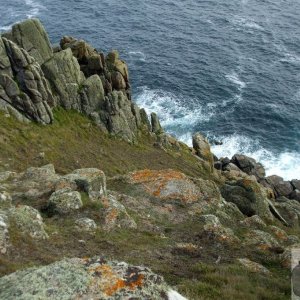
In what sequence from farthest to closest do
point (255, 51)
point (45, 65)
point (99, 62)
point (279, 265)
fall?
point (255, 51) → point (99, 62) → point (45, 65) → point (279, 265)

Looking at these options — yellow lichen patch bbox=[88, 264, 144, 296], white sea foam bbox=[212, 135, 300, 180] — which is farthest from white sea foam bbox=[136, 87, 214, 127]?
yellow lichen patch bbox=[88, 264, 144, 296]

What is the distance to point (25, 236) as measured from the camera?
20000 millimetres

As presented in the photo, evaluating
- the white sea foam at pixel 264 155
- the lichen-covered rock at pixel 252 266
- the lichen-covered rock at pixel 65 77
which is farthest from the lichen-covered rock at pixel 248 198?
the white sea foam at pixel 264 155

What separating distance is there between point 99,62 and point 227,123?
3852 cm

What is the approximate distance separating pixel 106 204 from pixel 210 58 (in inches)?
3794

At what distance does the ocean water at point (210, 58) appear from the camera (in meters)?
92.7

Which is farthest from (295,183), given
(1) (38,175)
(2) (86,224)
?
(2) (86,224)

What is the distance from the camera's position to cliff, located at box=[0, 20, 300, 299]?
42.3 feet

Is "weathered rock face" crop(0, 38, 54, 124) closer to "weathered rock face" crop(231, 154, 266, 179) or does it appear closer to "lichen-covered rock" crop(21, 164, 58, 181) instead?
"lichen-covered rock" crop(21, 164, 58, 181)

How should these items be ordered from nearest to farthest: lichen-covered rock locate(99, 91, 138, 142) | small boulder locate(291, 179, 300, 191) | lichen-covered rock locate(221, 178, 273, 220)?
lichen-covered rock locate(221, 178, 273, 220) → lichen-covered rock locate(99, 91, 138, 142) → small boulder locate(291, 179, 300, 191)

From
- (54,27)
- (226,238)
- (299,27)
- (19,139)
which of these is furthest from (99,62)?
(299,27)

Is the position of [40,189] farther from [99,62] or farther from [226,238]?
[99,62]

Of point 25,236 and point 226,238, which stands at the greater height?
point 25,236

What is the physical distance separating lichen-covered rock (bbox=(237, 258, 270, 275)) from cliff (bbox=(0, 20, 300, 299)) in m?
0.11
